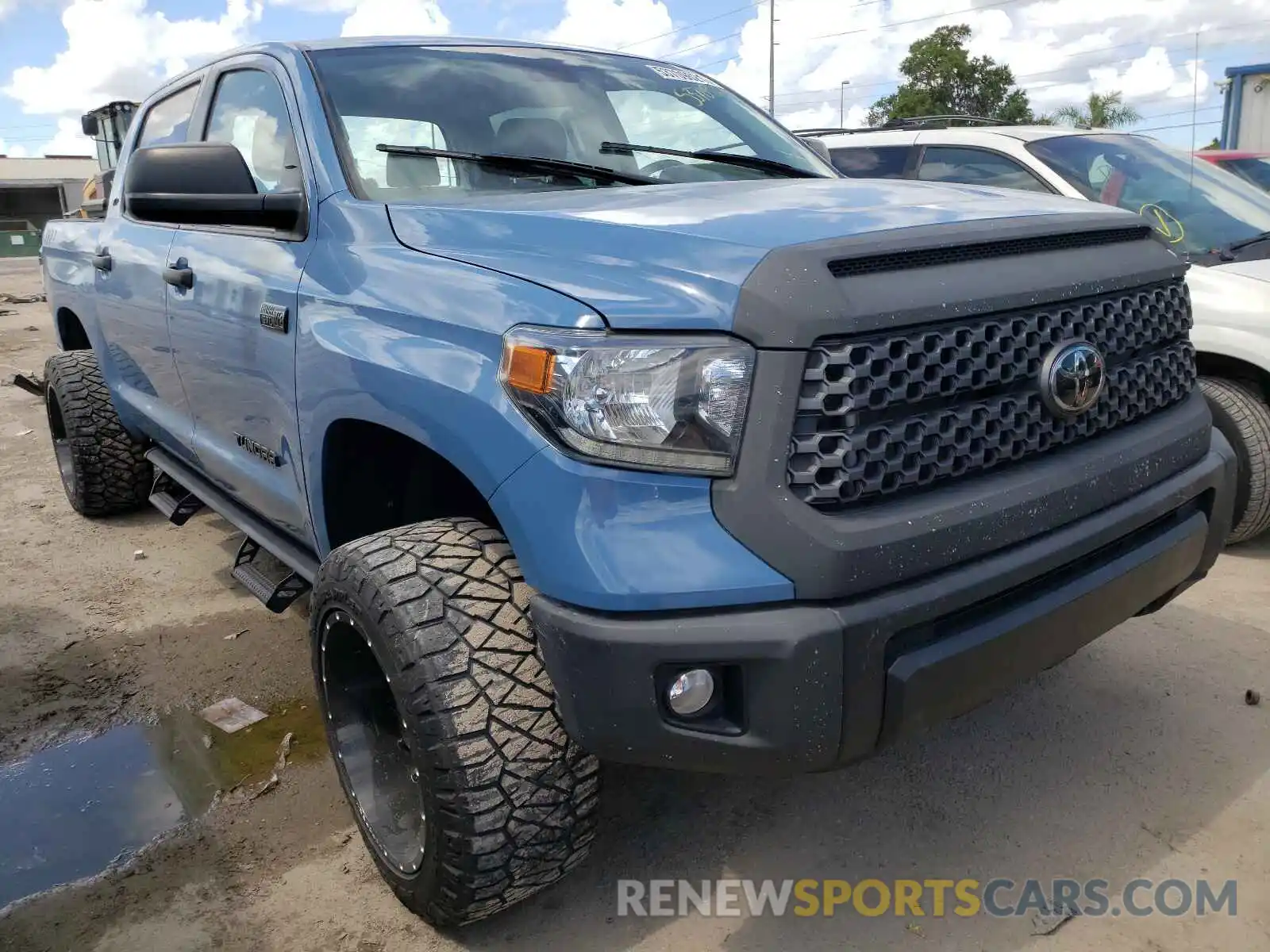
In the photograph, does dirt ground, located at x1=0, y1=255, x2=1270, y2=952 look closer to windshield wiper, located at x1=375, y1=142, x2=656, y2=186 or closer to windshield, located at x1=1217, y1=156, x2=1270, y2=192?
windshield wiper, located at x1=375, y1=142, x2=656, y2=186

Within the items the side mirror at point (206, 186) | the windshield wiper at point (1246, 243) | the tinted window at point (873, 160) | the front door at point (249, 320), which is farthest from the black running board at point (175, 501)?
the windshield wiper at point (1246, 243)

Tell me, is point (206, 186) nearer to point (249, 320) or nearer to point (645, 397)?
point (249, 320)

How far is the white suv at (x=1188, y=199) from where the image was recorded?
3.94m

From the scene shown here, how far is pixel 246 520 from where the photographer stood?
11.0 ft

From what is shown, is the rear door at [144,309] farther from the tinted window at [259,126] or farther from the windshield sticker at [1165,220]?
the windshield sticker at [1165,220]

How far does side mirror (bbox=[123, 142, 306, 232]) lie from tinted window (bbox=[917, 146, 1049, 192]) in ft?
10.8

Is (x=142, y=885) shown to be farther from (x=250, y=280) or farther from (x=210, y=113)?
(x=210, y=113)

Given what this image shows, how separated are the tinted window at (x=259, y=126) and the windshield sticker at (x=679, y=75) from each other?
1.22m

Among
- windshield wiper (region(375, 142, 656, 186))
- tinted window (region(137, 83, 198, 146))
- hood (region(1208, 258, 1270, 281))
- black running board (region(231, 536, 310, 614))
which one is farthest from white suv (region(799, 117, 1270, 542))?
tinted window (region(137, 83, 198, 146))

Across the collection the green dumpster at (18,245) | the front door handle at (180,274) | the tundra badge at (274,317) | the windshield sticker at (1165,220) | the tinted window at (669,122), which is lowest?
the green dumpster at (18,245)

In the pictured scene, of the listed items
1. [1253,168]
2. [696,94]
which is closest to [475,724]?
[696,94]

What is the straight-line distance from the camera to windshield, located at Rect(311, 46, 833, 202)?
8.70ft

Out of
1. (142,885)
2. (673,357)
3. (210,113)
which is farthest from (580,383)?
(210,113)

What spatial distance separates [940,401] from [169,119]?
3492 millimetres
